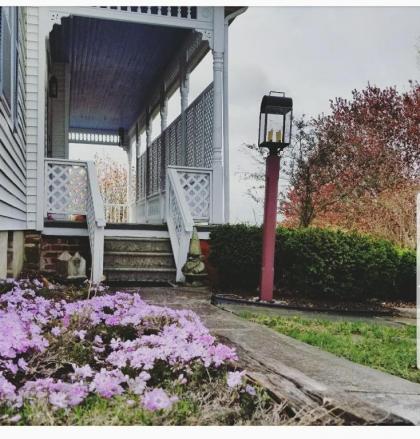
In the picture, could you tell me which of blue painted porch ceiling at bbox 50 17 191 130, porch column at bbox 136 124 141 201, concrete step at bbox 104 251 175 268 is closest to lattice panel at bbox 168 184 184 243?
concrete step at bbox 104 251 175 268

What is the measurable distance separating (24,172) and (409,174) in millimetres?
8033

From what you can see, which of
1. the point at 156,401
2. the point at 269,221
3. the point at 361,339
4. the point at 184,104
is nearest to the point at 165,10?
the point at 184,104

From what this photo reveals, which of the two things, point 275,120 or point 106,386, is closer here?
point 106,386

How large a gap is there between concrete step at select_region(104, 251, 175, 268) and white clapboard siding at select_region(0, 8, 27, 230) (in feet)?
3.50

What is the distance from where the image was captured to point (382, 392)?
2.34m

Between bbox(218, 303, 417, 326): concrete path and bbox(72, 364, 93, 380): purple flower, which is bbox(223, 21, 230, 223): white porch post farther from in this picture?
bbox(72, 364, 93, 380): purple flower

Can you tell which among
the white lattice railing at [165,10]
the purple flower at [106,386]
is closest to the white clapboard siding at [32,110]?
the white lattice railing at [165,10]

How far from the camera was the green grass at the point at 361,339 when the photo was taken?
3.57m

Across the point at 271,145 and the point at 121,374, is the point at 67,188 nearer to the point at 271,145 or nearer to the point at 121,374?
the point at 271,145

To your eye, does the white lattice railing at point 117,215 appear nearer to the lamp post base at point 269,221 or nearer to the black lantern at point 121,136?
the black lantern at point 121,136

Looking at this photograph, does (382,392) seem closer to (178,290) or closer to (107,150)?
(178,290)

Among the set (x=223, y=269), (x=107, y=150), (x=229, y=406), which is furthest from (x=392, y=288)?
(x=107, y=150)

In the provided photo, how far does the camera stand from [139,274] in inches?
282

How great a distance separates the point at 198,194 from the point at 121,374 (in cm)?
624
